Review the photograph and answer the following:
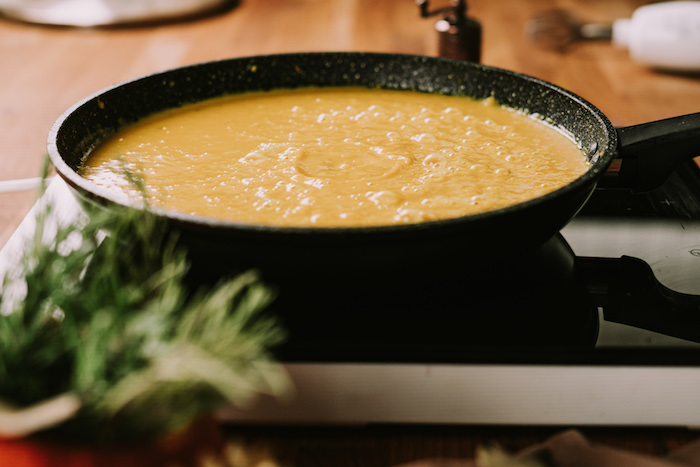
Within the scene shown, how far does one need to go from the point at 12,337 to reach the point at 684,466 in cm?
54

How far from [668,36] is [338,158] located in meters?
1.25

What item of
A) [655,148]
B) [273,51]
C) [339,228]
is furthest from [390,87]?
[273,51]

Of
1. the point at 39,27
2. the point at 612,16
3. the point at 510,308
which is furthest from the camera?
the point at 612,16

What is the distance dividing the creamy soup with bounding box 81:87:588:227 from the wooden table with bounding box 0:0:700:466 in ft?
1.10

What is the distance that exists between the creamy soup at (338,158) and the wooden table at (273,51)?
0.33 meters

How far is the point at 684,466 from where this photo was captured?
0.60 meters

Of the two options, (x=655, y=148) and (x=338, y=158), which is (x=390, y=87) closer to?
(x=338, y=158)

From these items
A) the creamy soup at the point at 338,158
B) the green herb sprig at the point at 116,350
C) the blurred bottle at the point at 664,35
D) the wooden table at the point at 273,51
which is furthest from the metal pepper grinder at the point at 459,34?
the green herb sprig at the point at 116,350

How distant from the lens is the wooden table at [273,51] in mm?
1653

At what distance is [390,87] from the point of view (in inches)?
51.7

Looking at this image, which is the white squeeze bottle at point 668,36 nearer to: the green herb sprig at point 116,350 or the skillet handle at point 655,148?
the skillet handle at point 655,148

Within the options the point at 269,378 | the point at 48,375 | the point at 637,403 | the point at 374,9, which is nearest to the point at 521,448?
the point at 637,403

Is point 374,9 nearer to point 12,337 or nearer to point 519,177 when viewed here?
point 519,177

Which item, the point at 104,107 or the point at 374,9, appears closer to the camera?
the point at 104,107
